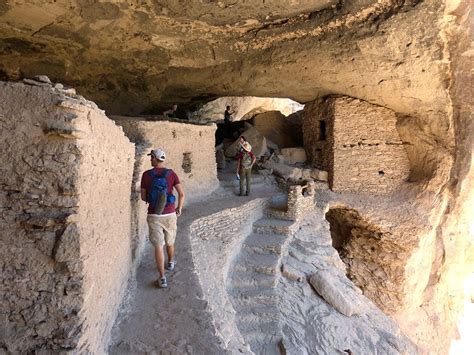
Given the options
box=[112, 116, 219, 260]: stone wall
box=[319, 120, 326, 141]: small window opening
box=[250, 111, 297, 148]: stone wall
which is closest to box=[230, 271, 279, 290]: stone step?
box=[112, 116, 219, 260]: stone wall

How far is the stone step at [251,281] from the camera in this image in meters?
4.93

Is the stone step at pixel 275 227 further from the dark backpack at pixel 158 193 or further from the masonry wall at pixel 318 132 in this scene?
the dark backpack at pixel 158 193

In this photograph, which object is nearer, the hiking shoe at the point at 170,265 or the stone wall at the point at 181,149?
the hiking shoe at the point at 170,265

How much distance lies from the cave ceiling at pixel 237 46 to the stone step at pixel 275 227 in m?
3.72

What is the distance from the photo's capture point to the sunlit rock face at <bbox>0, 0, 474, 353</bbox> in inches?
221

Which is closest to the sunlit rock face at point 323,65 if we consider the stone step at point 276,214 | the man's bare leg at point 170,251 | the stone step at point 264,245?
the stone step at point 276,214

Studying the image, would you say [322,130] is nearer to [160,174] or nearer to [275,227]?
[275,227]

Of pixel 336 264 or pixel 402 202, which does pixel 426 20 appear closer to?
pixel 402 202

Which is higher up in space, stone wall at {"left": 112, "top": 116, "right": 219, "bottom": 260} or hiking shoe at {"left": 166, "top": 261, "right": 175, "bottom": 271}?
stone wall at {"left": 112, "top": 116, "right": 219, "bottom": 260}

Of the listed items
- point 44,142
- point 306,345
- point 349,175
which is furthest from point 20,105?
point 349,175

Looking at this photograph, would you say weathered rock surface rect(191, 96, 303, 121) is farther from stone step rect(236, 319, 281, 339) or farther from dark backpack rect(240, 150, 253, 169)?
stone step rect(236, 319, 281, 339)

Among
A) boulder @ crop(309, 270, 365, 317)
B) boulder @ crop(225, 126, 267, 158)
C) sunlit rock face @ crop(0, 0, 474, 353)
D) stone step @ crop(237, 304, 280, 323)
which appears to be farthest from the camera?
boulder @ crop(225, 126, 267, 158)

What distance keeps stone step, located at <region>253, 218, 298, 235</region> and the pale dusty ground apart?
300cm

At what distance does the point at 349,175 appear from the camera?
8.57 m
